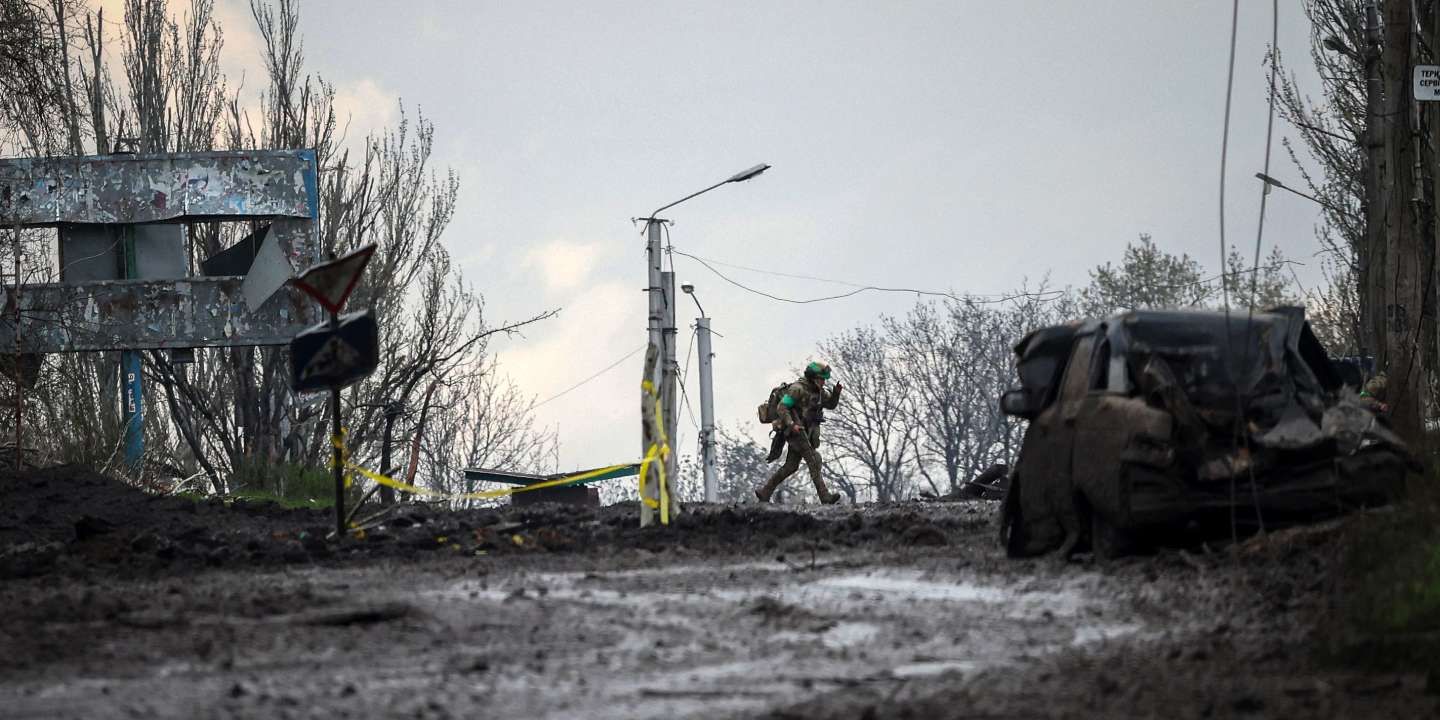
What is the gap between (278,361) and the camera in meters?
38.7

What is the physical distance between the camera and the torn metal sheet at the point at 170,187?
33438mm

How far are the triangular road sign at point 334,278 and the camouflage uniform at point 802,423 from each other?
1192 centimetres

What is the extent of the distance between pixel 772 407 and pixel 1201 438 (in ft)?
51.9

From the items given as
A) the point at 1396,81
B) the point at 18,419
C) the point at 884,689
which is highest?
the point at 1396,81

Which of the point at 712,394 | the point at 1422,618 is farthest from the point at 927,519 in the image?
the point at 712,394

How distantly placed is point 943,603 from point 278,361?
3022 centimetres

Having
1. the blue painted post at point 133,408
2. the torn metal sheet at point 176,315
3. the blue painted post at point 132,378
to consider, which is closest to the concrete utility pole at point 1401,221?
the blue painted post at point 133,408

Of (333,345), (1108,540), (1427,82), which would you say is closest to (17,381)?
(333,345)

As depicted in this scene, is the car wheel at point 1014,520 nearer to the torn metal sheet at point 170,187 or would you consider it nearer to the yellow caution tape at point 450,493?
the yellow caution tape at point 450,493

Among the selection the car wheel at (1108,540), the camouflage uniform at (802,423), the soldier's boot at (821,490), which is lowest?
the car wheel at (1108,540)

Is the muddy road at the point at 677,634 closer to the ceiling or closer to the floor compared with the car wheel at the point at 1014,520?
closer to the floor

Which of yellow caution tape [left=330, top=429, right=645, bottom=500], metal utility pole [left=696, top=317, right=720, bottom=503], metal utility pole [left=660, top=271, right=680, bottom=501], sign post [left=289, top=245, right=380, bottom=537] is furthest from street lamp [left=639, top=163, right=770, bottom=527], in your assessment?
sign post [left=289, top=245, right=380, bottom=537]

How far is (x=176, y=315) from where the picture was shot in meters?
33.3

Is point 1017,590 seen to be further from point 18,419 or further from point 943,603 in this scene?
point 18,419
